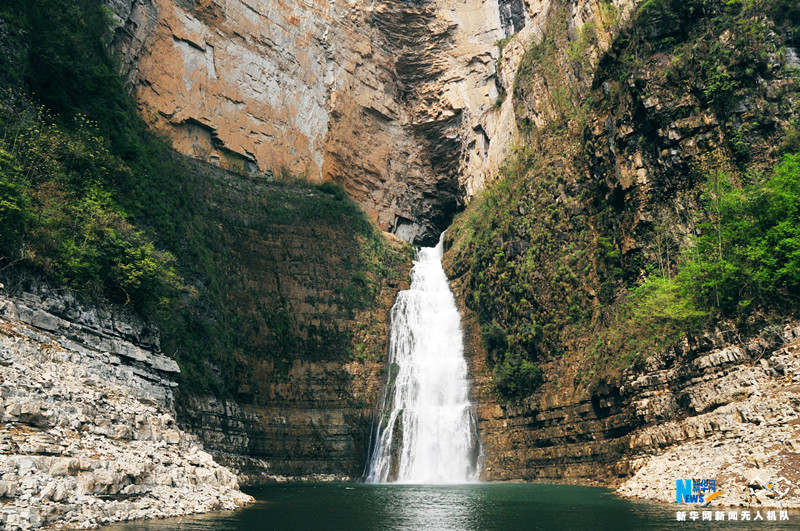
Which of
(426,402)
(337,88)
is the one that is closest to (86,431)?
(426,402)

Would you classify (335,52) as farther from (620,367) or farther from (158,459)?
(158,459)

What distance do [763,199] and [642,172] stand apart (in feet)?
24.4

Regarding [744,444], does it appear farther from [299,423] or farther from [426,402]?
[299,423]

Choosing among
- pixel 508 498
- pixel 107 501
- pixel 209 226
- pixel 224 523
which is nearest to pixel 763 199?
pixel 508 498

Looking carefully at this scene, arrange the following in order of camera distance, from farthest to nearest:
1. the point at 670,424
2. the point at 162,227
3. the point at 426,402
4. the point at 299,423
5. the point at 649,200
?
the point at 426,402, the point at 299,423, the point at 162,227, the point at 649,200, the point at 670,424

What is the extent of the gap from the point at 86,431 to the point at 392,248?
36.7 m

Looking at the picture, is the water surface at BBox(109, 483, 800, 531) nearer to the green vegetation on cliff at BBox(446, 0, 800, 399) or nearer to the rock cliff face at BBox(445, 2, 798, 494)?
the rock cliff face at BBox(445, 2, 798, 494)

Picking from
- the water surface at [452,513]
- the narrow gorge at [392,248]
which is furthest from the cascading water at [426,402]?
the water surface at [452,513]

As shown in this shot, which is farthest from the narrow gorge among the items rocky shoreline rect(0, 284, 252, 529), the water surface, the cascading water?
the water surface

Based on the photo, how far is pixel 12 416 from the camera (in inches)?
539

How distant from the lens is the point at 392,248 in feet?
168

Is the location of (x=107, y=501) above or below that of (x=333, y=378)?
below

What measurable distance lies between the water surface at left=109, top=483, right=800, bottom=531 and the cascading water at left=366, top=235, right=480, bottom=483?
855cm

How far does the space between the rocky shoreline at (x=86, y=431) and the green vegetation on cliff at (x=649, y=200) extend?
19.5 m
